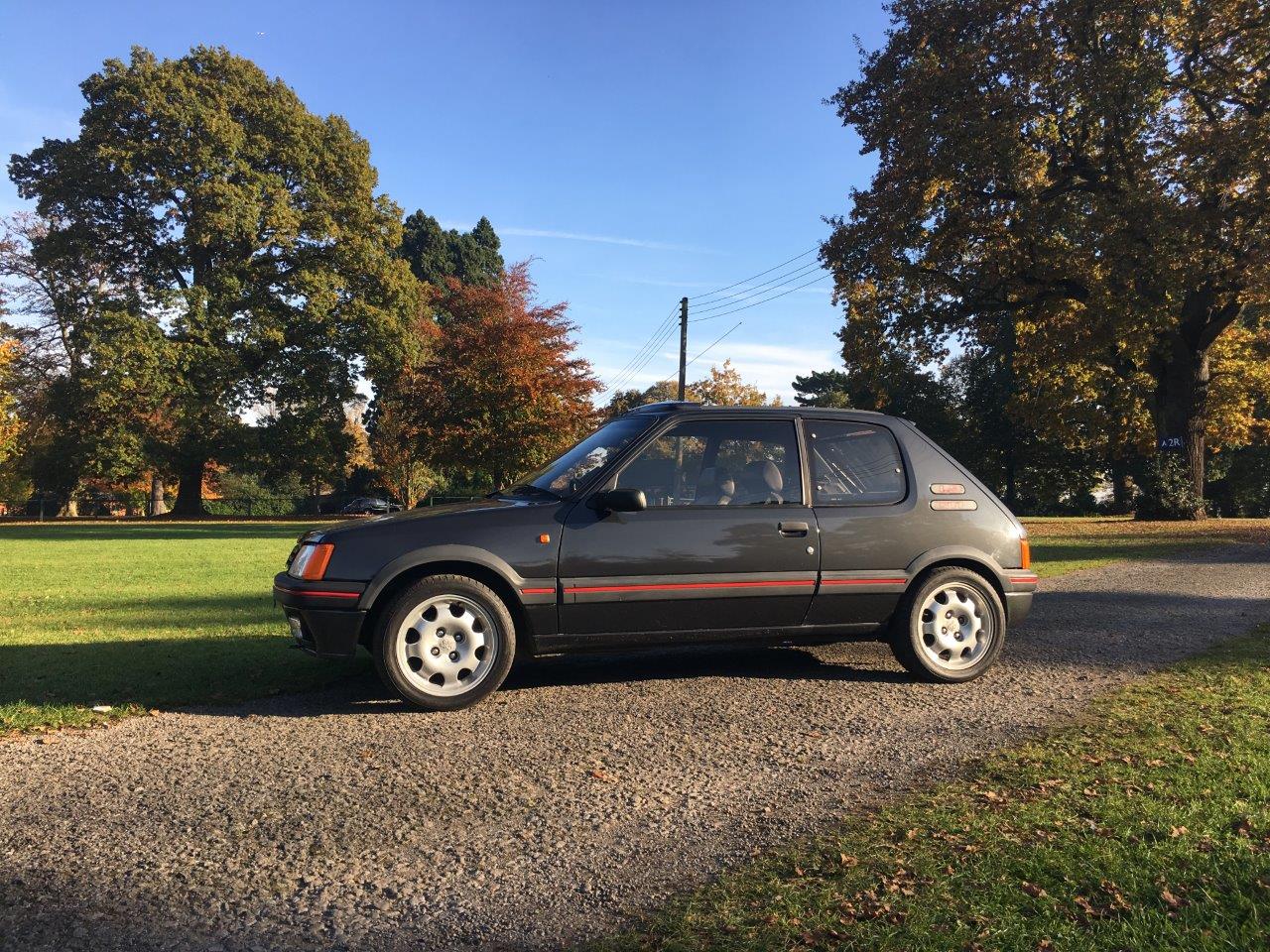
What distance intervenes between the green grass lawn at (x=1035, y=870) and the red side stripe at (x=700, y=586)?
5.62 feet

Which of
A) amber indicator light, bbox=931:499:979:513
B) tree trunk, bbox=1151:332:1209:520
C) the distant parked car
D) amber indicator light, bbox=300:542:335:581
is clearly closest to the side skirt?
amber indicator light, bbox=931:499:979:513

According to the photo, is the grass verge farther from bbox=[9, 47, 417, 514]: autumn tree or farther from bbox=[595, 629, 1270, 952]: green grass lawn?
bbox=[9, 47, 417, 514]: autumn tree

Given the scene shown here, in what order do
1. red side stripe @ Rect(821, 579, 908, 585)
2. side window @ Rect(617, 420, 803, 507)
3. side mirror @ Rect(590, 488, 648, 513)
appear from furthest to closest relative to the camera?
red side stripe @ Rect(821, 579, 908, 585) → side window @ Rect(617, 420, 803, 507) → side mirror @ Rect(590, 488, 648, 513)

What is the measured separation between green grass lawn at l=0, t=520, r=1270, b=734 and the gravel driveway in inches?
22.4

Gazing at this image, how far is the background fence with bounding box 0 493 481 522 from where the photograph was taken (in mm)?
47000

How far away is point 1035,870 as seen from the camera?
2.87 metres

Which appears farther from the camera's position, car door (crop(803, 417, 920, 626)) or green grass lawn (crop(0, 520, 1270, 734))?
car door (crop(803, 417, 920, 626))

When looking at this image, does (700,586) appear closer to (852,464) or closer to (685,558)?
(685,558)

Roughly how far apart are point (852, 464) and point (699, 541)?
4.28 feet

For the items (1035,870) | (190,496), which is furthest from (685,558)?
(190,496)

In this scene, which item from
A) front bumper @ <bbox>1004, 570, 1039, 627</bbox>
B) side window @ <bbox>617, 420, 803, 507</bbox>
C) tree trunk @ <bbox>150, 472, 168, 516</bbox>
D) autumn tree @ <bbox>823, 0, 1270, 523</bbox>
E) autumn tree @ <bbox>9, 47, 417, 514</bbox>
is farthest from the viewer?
tree trunk @ <bbox>150, 472, 168, 516</bbox>

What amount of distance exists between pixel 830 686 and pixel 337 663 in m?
3.49

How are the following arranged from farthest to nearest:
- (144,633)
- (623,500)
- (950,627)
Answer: (144,633) < (950,627) < (623,500)

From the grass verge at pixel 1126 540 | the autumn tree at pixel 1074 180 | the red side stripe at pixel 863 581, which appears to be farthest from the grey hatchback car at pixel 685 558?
the autumn tree at pixel 1074 180
